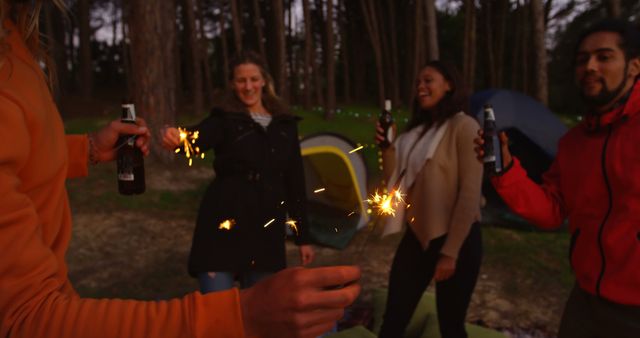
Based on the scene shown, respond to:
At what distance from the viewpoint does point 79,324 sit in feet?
3.26

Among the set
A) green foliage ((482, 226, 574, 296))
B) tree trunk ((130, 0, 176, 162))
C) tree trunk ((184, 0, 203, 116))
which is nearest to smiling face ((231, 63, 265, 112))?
green foliage ((482, 226, 574, 296))

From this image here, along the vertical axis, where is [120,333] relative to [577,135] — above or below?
below

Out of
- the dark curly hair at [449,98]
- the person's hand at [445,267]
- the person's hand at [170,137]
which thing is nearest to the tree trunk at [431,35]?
the dark curly hair at [449,98]

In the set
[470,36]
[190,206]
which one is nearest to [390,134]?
[190,206]

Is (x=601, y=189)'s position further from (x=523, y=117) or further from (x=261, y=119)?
(x=523, y=117)

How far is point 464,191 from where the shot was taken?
3.39 metres

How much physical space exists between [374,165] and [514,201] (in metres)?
8.96

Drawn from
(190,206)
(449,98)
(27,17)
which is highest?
(27,17)

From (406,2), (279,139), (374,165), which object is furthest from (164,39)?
(406,2)

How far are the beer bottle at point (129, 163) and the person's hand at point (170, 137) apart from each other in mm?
193

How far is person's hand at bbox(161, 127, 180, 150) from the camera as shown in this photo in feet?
10.1

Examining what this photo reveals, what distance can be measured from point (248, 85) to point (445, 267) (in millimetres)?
2044

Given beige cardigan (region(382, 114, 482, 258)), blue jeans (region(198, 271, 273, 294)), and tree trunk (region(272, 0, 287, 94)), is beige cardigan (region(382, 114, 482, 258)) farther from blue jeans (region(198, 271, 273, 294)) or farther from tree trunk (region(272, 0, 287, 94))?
tree trunk (region(272, 0, 287, 94))

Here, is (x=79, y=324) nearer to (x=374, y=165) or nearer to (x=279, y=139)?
(x=279, y=139)
